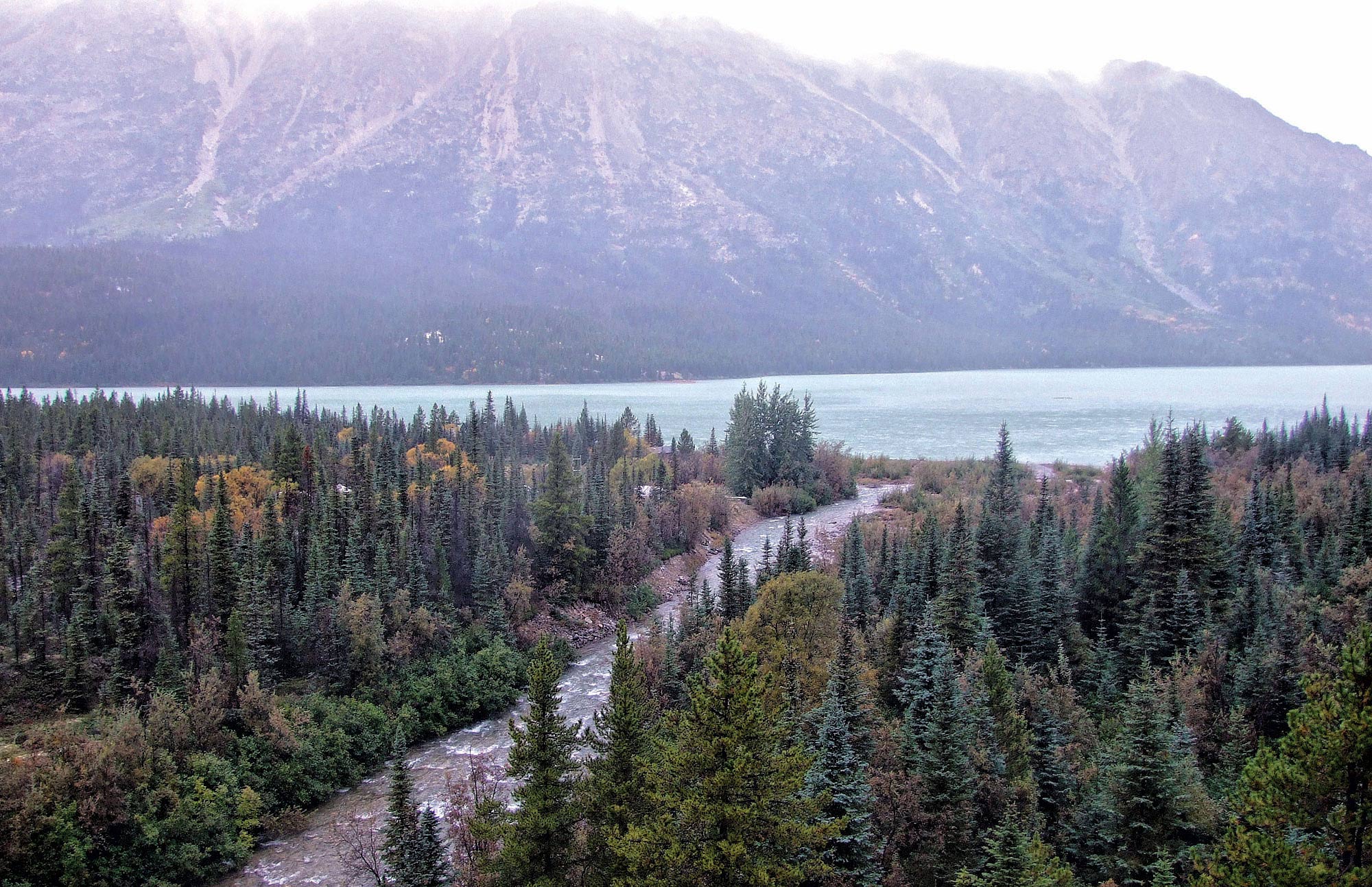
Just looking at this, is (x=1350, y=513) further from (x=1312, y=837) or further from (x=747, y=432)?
(x=747, y=432)

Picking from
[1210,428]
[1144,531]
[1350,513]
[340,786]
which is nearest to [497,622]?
[340,786]

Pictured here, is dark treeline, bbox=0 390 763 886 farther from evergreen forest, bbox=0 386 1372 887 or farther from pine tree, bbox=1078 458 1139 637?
pine tree, bbox=1078 458 1139 637

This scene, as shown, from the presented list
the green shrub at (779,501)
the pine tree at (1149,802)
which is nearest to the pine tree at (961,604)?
the pine tree at (1149,802)

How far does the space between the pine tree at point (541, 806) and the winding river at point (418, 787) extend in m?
16.9

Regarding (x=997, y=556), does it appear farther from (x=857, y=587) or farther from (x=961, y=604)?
(x=961, y=604)

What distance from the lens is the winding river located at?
40.7 metres

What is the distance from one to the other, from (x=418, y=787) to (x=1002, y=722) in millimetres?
32728

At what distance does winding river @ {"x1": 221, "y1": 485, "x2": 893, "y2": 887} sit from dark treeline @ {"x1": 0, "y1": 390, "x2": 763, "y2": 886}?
3.78 feet

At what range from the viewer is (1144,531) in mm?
62062

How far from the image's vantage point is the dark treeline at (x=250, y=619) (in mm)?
39781

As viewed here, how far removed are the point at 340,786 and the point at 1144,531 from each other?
5834cm

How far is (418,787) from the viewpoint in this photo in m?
48.1

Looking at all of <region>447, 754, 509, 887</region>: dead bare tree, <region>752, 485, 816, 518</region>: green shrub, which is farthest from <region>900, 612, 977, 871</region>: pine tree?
<region>752, 485, 816, 518</region>: green shrub

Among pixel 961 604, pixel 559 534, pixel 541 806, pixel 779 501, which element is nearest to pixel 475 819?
pixel 541 806
